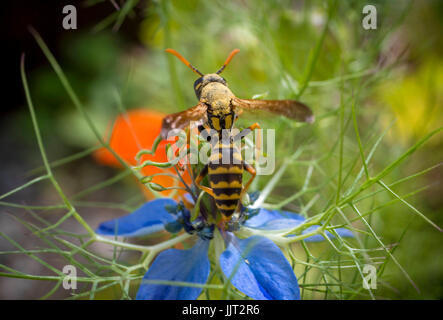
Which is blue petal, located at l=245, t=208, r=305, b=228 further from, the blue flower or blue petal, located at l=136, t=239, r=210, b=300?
blue petal, located at l=136, t=239, r=210, b=300

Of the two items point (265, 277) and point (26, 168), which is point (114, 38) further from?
point (265, 277)

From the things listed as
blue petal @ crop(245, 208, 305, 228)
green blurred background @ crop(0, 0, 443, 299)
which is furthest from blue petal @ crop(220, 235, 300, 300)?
green blurred background @ crop(0, 0, 443, 299)

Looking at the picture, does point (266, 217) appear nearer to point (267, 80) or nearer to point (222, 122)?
point (222, 122)

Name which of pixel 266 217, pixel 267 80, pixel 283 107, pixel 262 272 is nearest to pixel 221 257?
pixel 262 272

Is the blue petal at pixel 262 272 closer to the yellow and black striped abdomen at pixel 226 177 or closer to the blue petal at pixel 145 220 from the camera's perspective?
the yellow and black striped abdomen at pixel 226 177
